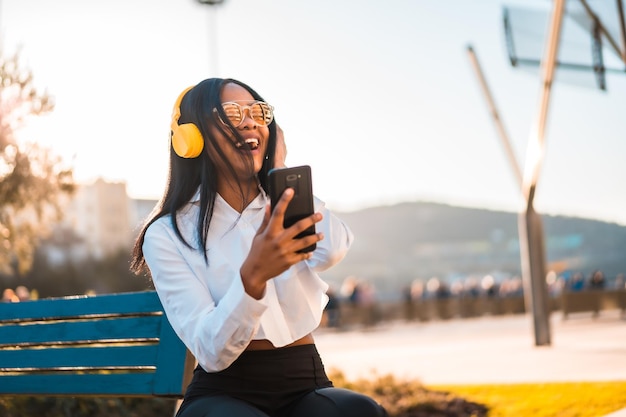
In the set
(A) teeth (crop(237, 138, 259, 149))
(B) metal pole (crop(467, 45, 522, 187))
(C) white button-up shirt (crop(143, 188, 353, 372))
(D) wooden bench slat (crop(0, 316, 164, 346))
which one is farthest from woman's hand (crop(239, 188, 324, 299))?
(B) metal pole (crop(467, 45, 522, 187))

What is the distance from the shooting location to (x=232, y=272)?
129 inches

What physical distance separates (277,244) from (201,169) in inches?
38.6

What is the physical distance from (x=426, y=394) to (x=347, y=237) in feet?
15.7

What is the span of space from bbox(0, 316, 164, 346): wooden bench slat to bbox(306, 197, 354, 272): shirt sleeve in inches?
39.6

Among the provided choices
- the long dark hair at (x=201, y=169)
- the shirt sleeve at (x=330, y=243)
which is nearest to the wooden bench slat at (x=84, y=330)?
the long dark hair at (x=201, y=169)

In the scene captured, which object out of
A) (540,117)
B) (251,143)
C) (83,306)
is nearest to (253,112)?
(251,143)

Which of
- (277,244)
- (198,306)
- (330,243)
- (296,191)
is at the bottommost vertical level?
(198,306)

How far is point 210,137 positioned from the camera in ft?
11.2

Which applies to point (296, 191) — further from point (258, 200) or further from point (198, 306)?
point (258, 200)

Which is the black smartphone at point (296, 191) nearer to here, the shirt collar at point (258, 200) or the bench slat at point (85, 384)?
the shirt collar at point (258, 200)

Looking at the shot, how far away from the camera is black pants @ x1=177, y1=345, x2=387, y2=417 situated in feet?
10.00

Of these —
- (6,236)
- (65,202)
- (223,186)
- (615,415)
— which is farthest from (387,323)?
(223,186)

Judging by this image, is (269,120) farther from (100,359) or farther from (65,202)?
(65,202)

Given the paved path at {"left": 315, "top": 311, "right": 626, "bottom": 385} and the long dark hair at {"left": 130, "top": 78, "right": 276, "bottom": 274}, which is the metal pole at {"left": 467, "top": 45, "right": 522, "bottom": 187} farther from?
the long dark hair at {"left": 130, "top": 78, "right": 276, "bottom": 274}
